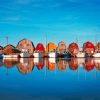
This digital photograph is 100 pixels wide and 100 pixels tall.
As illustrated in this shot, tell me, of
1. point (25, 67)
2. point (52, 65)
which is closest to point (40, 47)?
point (52, 65)

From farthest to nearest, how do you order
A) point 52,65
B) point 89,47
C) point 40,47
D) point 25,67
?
point 89,47, point 40,47, point 52,65, point 25,67

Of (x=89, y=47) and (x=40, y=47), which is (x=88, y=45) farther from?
(x=40, y=47)

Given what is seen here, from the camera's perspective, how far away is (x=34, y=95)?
9.53 meters

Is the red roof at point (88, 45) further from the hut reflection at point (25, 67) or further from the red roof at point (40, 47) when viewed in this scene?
the hut reflection at point (25, 67)

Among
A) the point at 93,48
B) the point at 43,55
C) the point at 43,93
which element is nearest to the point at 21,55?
the point at 43,55

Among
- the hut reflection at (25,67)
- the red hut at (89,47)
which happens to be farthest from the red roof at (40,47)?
the hut reflection at (25,67)

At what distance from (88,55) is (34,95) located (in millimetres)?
76436

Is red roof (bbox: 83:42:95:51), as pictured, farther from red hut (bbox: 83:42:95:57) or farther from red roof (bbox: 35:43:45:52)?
red roof (bbox: 35:43:45:52)

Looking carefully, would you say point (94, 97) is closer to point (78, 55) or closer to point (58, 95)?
point (58, 95)

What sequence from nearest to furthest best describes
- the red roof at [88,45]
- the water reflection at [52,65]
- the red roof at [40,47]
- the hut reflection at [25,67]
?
1. the hut reflection at [25,67]
2. the water reflection at [52,65]
3. the red roof at [40,47]
4. the red roof at [88,45]

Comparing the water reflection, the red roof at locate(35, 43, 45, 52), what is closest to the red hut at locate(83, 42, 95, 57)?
the red roof at locate(35, 43, 45, 52)

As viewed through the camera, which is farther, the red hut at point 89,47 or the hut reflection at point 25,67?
the red hut at point 89,47

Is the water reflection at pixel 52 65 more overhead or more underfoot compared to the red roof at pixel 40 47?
more underfoot

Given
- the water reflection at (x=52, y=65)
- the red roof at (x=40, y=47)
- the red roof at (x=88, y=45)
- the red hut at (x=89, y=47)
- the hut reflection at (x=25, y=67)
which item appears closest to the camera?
the hut reflection at (x=25, y=67)
